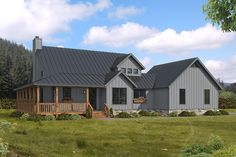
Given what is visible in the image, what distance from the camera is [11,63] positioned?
74.4 m

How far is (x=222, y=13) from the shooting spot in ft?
37.9

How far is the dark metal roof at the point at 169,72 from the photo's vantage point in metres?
40.9

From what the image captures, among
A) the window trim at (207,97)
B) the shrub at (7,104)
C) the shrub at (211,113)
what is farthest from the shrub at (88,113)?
the shrub at (7,104)

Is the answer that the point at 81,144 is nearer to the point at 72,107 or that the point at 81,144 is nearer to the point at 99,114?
the point at 72,107

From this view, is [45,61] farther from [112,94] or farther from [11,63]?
[11,63]

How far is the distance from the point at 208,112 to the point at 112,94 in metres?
11.5

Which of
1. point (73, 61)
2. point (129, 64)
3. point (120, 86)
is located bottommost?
point (120, 86)

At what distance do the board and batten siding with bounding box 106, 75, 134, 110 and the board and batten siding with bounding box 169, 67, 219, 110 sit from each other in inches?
179

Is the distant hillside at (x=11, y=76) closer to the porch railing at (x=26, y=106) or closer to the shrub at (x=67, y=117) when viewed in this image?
the porch railing at (x=26, y=106)

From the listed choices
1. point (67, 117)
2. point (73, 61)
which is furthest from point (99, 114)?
point (73, 61)

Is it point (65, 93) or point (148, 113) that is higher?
point (65, 93)

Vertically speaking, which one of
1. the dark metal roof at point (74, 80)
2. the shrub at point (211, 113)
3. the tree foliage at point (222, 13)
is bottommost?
the shrub at point (211, 113)

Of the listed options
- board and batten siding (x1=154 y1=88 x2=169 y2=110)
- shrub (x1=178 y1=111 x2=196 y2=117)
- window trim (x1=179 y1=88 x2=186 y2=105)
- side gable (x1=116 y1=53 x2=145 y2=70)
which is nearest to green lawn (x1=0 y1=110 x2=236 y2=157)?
shrub (x1=178 y1=111 x2=196 y2=117)

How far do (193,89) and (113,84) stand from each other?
9850 millimetres
